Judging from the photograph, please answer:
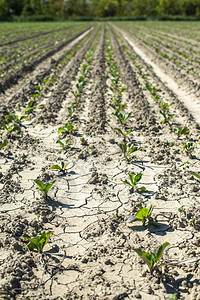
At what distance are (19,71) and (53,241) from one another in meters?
9.25

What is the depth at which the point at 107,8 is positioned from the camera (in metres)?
90.7

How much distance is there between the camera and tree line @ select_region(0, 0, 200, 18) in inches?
3130

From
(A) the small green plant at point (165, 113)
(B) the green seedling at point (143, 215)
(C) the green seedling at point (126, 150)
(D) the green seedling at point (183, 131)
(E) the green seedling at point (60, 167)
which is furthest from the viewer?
(A) the small green plant at point (165, 113)

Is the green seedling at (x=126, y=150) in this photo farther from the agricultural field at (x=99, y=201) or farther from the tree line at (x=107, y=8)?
the tree line at (x=107, y=8)

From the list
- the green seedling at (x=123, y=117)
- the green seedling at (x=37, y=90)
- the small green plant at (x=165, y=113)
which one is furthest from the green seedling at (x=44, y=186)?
the green seedling at (x=37, y=90)

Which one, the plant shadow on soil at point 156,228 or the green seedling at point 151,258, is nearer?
the green seedling at point 151,258

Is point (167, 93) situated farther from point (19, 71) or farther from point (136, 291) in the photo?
point (136, 291)

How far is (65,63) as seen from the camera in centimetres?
1302

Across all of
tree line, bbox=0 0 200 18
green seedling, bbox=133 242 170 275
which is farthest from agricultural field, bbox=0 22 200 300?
tree line, bbox=0 0 200 18

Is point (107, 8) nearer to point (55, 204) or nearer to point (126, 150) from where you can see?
point (126, 150)

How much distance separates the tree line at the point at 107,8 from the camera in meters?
79.5

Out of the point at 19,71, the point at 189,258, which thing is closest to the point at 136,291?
the point at 189,258

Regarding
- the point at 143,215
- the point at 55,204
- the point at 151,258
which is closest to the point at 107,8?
the point at 55,204

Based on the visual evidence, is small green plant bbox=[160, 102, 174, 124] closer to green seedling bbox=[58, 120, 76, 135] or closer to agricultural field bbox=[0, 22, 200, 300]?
agricultural field bbox=[0, 22, 200, 300]
